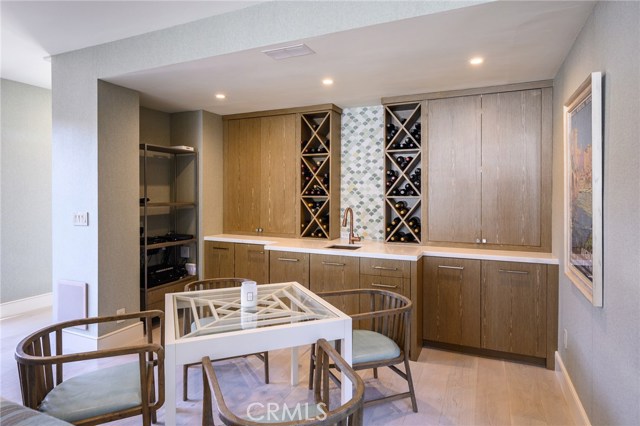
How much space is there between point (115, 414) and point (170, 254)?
3000 mm

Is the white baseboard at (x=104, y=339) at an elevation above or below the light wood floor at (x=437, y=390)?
above

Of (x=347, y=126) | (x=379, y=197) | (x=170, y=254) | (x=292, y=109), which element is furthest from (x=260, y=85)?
(x=170, y=254)

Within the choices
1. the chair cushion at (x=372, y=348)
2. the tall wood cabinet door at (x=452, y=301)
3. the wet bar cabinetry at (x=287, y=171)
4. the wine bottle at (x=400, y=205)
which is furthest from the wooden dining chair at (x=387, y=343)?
the wet bar cabinetry at (x=287, y=171)

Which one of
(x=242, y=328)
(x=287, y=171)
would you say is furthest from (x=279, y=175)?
(x=242, y=328)

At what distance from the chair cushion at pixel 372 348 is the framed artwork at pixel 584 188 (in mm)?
1113

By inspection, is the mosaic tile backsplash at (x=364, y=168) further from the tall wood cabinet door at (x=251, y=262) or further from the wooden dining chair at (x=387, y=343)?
the wooden dining chair at (x=387, y=343)

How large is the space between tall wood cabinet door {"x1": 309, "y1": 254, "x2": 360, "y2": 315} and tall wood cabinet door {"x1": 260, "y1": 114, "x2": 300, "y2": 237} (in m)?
0.83

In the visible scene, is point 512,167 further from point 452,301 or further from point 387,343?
point 387,343

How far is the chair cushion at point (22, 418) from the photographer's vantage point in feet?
3.98

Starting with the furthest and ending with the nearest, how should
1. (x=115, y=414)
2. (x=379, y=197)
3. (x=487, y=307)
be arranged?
(x=379, y=197), (x=487, y=307), (x=115, y=414)

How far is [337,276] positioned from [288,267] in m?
0.54

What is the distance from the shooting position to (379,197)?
4211mm

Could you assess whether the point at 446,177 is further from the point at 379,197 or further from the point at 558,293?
the point at 558,293

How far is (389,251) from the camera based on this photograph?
3375 millimetres
